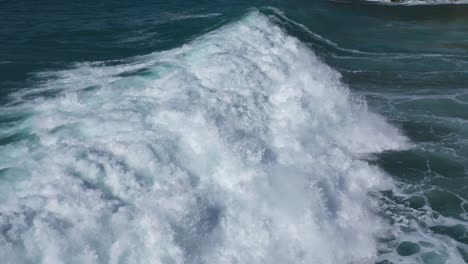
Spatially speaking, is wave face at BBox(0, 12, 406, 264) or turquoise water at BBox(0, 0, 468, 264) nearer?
wave face at BBox(0, 12, 406, 264)

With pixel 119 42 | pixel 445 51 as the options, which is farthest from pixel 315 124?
pixel 445 51

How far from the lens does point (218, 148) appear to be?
9586 mm

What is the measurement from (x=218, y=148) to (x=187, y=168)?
1081mm

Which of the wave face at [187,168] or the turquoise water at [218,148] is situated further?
the turquoise water at [218,148]

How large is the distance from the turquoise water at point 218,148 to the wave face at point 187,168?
32mm

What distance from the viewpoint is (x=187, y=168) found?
8.76 meters

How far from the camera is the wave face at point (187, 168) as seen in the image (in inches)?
265

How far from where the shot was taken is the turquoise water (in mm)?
7082

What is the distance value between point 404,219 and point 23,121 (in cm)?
862

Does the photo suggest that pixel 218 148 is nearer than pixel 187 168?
No

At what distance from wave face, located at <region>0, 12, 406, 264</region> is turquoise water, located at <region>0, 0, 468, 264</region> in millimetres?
32

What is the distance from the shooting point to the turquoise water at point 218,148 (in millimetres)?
7082

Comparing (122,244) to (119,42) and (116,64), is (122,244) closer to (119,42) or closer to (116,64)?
(116,64)

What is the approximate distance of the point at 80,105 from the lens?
10273 millimetres
